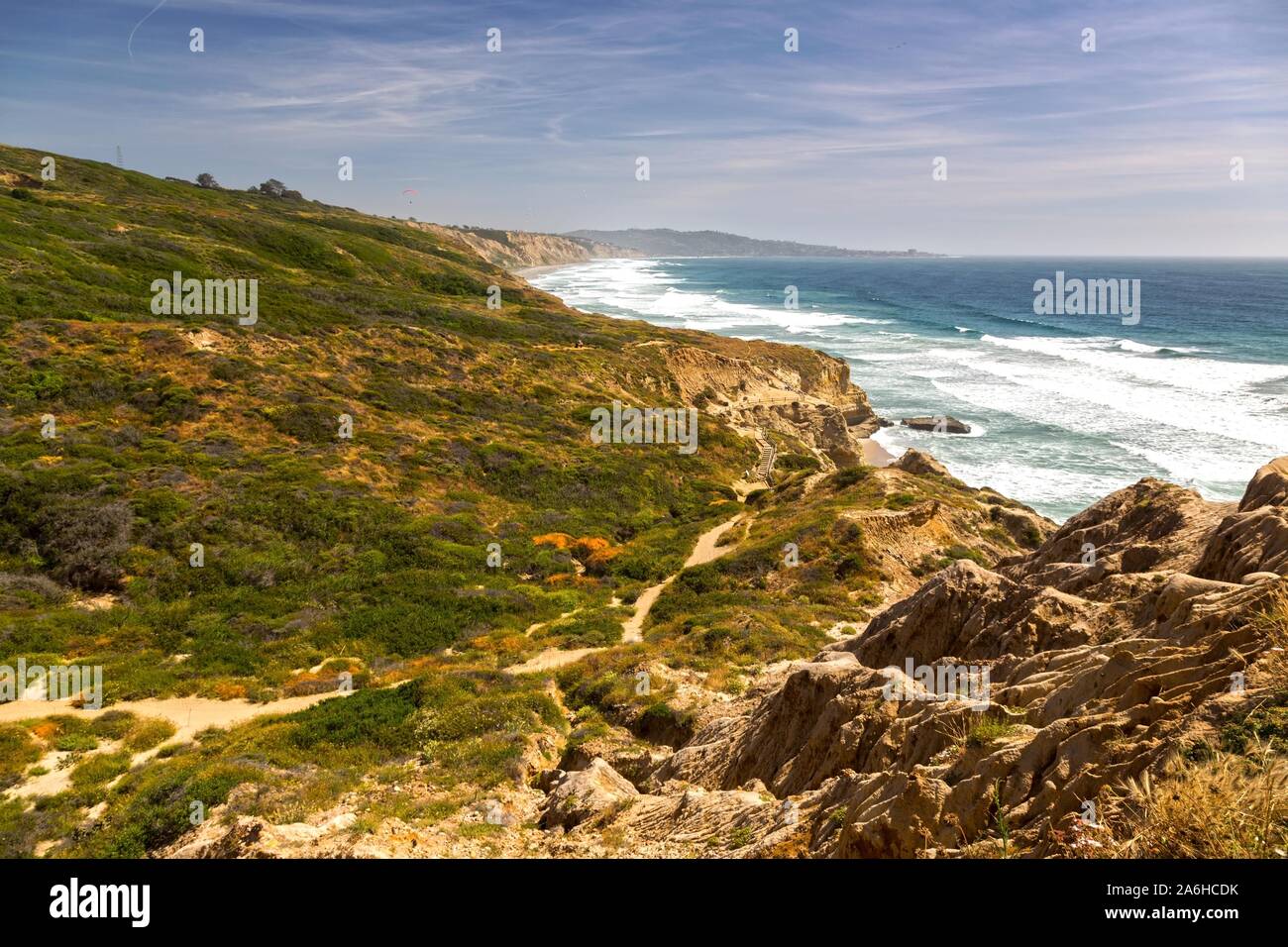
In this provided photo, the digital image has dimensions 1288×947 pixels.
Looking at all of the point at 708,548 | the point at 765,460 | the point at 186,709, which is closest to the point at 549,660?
the point at 186,709

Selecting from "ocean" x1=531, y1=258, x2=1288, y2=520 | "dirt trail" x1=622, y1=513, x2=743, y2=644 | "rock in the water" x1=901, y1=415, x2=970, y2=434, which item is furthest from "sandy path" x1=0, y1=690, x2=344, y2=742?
"rock in the water" x1=901, y1=415, x2=970, y2=434

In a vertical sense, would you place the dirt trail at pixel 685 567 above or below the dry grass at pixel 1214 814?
below

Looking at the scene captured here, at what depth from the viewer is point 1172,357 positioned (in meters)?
82.8

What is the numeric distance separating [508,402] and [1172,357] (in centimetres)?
8448

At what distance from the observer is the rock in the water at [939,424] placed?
193 feet

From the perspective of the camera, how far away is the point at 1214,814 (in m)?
4.40

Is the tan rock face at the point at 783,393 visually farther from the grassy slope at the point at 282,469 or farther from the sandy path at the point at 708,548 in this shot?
the sandy path at the point at 708,548

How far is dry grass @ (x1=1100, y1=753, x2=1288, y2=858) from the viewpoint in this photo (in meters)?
4.24

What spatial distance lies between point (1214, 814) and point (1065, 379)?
281ft

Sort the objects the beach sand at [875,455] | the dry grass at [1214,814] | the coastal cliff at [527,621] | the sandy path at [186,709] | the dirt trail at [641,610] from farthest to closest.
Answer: the beach sand at [875,455] < the dirt trail at [641,610] < the sandy path at [186,709] < the coastal cliff at [527,621] < the dry grass at [1214,814]

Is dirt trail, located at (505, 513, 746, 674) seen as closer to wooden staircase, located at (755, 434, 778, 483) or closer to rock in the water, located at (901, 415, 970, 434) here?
wooden staircase, located at (755, 434, 778, 483)

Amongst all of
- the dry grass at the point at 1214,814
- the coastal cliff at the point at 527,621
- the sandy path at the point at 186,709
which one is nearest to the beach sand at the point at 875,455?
the coastal cliff at the point at 527,621

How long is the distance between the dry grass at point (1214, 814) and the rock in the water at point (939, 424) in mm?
58687

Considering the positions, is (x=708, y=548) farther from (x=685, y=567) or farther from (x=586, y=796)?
(x=586, y=796)
